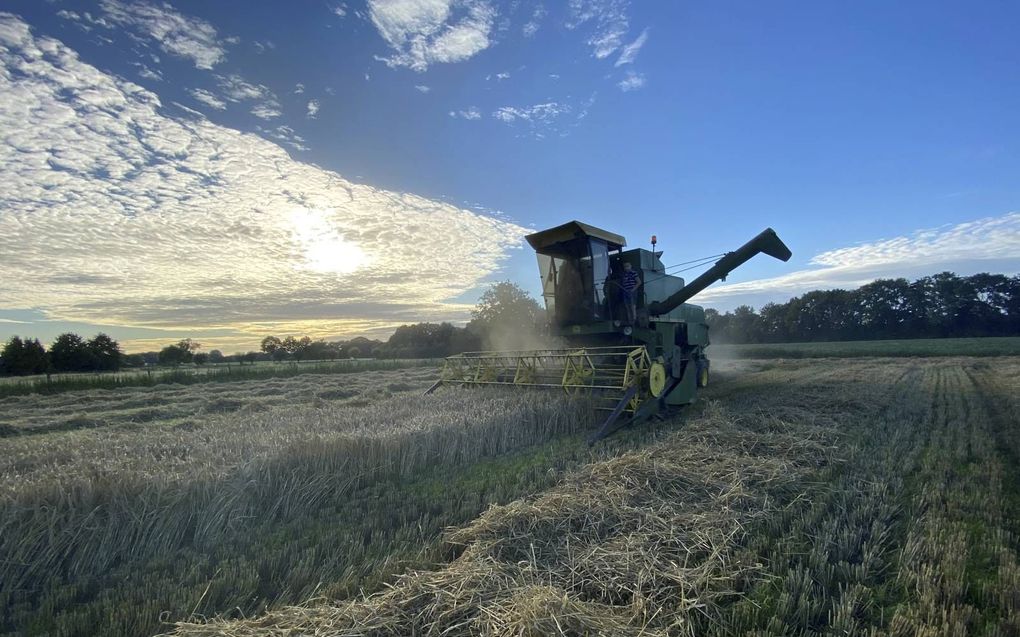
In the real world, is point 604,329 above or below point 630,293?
below

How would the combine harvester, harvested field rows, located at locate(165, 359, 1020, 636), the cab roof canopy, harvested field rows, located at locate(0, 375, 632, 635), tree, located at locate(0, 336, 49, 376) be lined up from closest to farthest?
harvested field rows, located at locate(165, 359, 1020, 636), harvested field rows, located at locate(0, 375, 632, 635), the combine harvester, the cab roof canopy, tree, located at locate(0, 336, 49, 376)

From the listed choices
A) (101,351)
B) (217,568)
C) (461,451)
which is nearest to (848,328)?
(461,451)

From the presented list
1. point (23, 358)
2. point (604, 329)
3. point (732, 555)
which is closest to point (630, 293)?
point (604, 329)

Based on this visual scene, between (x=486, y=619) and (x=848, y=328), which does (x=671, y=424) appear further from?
(x=848, y=328)

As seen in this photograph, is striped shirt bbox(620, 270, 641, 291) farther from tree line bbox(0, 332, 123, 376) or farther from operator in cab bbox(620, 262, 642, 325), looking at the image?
tree line bbox(0, 332, 123, 376)

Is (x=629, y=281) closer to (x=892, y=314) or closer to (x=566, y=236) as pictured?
(x=566, y=236)

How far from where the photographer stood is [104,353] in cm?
2470

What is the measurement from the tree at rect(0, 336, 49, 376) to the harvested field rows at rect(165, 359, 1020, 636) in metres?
28.0

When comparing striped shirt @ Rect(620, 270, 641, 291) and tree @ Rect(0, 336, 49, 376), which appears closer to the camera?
striped shirt @ Rect(620, 270, 641, 291)

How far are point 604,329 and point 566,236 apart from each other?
2.06m

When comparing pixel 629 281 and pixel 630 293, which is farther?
pixel 629 281

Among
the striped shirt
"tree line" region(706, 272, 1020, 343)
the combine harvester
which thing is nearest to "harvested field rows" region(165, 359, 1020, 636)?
the combine harvester

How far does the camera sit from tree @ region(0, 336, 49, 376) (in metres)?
20.7

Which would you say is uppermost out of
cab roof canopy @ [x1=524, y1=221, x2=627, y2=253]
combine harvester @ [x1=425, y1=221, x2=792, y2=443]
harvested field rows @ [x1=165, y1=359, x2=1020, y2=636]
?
cab roof canopy @ [x1=524, y1=221, x2=627, y2=253]
